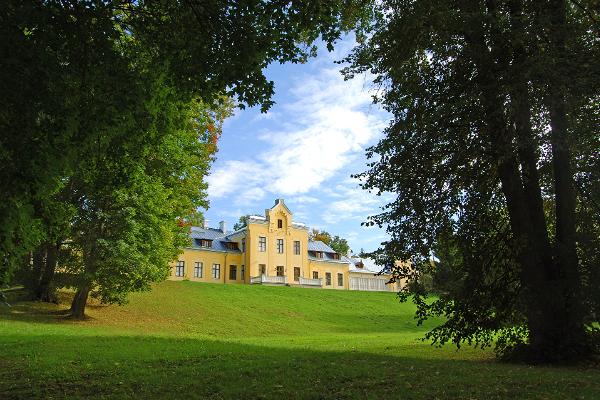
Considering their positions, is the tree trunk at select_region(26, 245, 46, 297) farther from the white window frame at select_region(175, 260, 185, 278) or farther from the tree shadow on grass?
the white window frame at select_region(175, 260, 185, 278)

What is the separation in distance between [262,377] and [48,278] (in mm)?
22744

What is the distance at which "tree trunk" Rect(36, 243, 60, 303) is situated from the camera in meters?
26.8

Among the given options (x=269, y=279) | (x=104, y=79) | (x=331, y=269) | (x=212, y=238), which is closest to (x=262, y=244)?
(x=269, y=279)

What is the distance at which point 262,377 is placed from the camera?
8.87m

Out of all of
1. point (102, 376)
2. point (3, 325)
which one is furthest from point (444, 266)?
point (3, 325)

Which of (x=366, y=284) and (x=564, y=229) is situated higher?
(x=366, y=284)

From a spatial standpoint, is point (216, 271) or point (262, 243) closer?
point (216, 271)

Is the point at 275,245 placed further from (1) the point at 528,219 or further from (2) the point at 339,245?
(1) the point at 528,219

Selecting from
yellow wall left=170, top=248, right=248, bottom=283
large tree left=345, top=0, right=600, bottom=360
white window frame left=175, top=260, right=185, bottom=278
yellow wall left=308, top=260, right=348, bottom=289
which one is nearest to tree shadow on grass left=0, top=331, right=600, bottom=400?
large tree left=345, top=0, right=600, bottom=360

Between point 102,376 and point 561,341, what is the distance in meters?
9.48

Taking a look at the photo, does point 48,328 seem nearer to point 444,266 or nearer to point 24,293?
point 24,293

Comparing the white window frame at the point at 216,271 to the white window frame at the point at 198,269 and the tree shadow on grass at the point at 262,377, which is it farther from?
the tree shadow on grass at the point at 262,377

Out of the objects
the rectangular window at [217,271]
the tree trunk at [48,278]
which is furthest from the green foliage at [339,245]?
the tree trunk at [48,278]

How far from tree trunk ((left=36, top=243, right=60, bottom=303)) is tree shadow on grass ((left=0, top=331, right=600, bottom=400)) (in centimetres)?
1499
